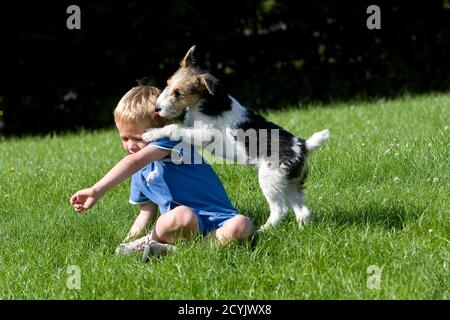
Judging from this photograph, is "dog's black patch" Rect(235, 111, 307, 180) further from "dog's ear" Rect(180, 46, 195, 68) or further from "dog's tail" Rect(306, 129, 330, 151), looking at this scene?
"dog's ear" Rect(180, 46, 195, 68)

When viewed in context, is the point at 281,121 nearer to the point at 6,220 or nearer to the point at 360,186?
the point at 360,186

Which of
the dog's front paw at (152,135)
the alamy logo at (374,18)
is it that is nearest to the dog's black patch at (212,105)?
the dog's front paw at (152,135)

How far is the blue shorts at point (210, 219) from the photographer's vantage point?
472cm

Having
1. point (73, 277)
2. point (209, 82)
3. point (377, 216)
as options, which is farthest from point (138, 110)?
point (377, 216)

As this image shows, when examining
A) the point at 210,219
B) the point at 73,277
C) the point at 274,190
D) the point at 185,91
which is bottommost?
the point at 73,277

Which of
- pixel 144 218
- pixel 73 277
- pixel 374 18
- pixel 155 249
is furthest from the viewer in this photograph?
pixel 374 18

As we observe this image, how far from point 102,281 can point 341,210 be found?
5.56 feet

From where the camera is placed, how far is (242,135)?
16.1ft

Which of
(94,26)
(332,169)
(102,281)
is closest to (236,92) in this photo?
(94,26)

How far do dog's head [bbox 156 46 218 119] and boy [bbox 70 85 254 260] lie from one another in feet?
0.37

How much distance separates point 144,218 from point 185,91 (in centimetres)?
87

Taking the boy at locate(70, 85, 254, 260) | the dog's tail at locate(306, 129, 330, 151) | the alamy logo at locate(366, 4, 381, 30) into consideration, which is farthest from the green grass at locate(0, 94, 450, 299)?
the alamy logo at locate(366, 4, 381, 30)

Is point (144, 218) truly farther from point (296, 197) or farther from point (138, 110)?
point (296, 197)

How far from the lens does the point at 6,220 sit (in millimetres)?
5633
